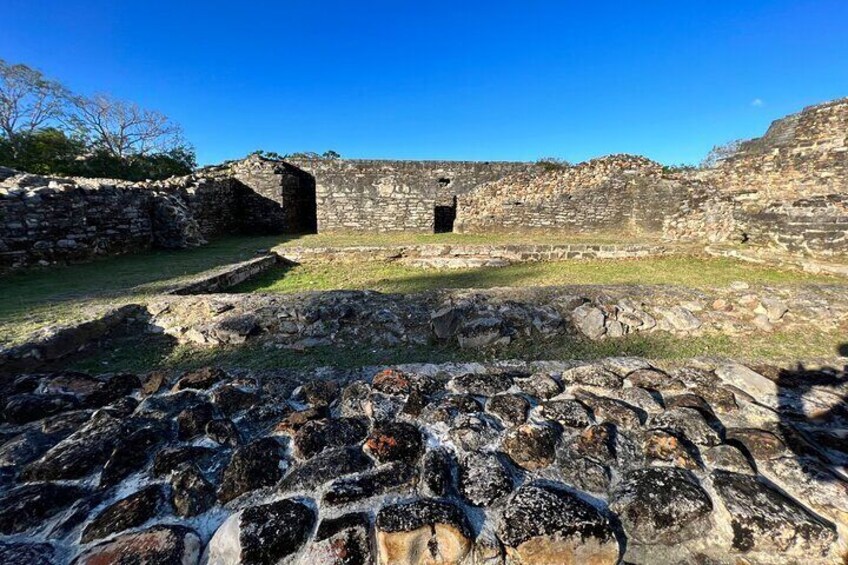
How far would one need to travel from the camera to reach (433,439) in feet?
5.23

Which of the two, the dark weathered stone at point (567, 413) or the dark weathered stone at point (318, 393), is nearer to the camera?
the dark weathered stone at point (567, 413)

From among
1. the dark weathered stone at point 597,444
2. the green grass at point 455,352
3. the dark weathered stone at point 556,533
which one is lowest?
the green grass at point 455,352

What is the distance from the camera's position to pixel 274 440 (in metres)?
1.55

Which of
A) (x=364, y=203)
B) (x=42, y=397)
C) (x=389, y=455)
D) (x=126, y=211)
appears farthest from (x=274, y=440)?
(x=364, y=203)

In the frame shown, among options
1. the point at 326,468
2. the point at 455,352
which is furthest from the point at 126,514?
the point at 455,352

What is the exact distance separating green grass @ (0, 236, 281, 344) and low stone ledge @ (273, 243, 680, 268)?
1410 mm

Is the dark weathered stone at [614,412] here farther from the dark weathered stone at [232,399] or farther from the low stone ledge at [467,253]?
the low stone ledge at [467,253]

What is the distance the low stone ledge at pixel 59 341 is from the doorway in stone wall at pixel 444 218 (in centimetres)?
1116

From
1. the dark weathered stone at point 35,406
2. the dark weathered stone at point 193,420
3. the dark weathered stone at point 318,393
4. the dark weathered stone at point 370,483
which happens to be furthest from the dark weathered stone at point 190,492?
the dark weathered stone at point 35,406

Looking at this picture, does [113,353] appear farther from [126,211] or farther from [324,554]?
[126,211]

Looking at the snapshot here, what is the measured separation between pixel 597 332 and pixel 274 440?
2.61 meters

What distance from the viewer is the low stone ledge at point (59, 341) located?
237cm

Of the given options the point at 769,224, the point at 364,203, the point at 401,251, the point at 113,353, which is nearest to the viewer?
the point at 113,353

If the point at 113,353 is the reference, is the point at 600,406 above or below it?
above
